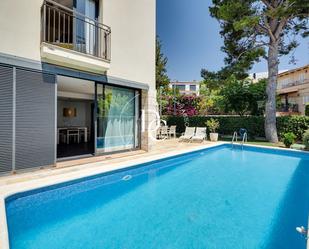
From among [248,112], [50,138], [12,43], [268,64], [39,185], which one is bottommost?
[39,185]

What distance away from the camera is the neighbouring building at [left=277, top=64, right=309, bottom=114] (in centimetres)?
3434

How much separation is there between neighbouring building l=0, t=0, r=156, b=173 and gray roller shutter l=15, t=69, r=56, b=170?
0.09 ft

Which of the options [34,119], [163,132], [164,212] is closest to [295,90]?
[163,132]

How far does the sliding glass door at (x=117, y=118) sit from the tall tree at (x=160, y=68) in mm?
13347

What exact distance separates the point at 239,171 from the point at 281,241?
17.0ft

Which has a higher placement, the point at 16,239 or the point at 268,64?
the point at 268,64

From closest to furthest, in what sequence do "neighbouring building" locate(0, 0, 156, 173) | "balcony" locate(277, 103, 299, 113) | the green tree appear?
"neighbouring building" locate(0, 0, 156, 173) < the green tree < "balcony" locate(277, 103, 299, 113)

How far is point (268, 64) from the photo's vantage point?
52.9 ft

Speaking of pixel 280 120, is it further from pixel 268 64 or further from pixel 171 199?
pixel 171 199

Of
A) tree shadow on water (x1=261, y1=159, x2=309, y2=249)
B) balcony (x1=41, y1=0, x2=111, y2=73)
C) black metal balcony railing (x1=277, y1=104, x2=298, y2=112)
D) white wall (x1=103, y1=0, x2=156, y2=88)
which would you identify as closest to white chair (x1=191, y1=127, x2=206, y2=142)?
white wall (x1=103, y1=0, x2=156, y2=88)

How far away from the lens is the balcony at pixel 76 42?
719 cm

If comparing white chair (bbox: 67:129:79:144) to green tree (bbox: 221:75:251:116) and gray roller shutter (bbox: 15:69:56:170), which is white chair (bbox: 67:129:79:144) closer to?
gray roller shutter (bbox: 15:69:56:170)

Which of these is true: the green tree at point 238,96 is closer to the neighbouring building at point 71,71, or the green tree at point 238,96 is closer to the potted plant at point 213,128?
the potted plant at point 213,128

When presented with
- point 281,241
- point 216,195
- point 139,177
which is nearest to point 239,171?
point 216,195
